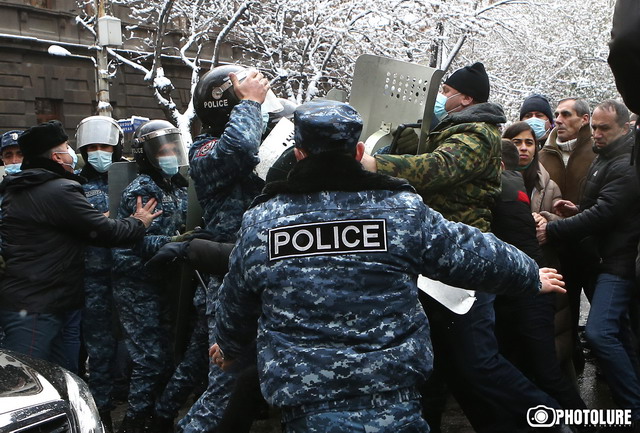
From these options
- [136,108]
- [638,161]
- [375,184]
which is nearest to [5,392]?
[375,184]

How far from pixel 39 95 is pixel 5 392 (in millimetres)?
21305

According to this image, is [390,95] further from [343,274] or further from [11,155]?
[11,155]

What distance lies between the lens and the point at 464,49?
26.3 m

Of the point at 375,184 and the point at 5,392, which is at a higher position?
the point at 375,184

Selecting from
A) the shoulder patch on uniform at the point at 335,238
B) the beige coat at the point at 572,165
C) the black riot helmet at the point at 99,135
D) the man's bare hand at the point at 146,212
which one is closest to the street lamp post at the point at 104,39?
the black riot helmet at the point at 99,135

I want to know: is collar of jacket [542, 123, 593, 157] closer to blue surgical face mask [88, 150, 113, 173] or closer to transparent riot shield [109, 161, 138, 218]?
transparent riot shield [109, 161, 138, 218]

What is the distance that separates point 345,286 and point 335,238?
155 mm

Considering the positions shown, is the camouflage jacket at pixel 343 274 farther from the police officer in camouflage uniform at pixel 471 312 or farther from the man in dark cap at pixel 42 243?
the man in dark cap at pixel 42 243

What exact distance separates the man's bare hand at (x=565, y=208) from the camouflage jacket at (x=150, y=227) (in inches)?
98.2

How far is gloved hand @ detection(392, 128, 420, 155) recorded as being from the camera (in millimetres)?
3846

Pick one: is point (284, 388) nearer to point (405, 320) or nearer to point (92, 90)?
point (405, 320)

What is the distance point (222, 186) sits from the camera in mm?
4039

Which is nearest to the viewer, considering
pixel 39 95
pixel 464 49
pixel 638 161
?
pixel 638 161

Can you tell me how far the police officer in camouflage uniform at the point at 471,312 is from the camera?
365 cm
